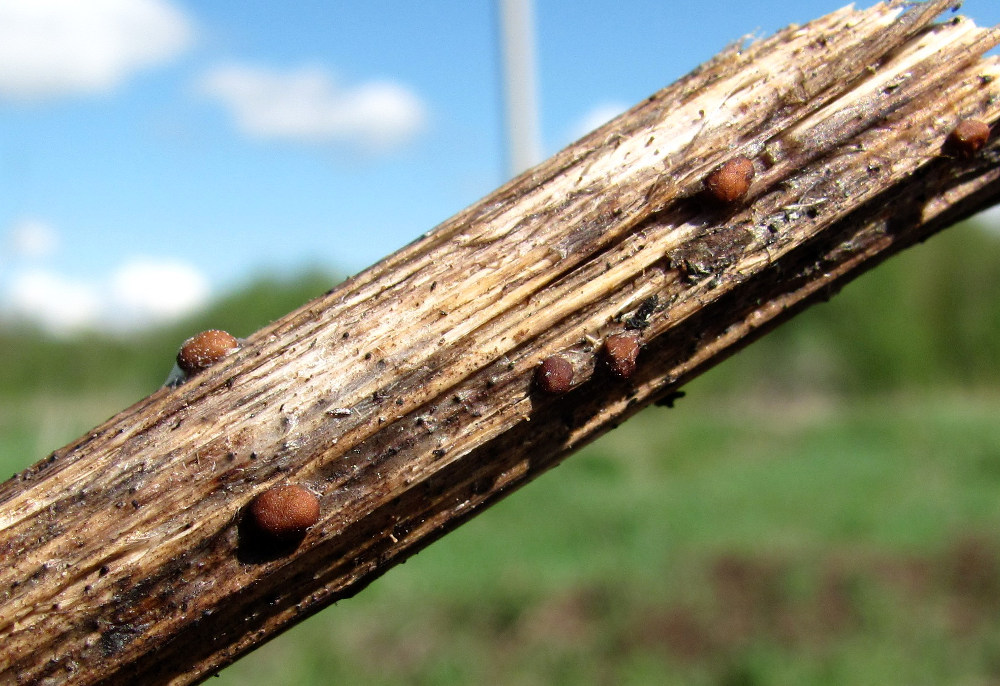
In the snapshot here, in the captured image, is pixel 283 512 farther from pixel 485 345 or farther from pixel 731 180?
pixel 731 180

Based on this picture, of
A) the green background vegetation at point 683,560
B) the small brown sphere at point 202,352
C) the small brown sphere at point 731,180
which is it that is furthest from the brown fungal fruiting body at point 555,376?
the green background vegetation at point 683,560

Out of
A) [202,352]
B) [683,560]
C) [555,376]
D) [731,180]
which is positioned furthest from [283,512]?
[683,560]

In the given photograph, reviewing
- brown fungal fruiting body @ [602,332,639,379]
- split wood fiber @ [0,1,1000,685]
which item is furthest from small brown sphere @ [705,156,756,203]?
brown fungal fruiting body @ [602,332,639,379]

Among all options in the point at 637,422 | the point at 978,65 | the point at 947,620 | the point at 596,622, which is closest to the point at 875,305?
the point at 637,422

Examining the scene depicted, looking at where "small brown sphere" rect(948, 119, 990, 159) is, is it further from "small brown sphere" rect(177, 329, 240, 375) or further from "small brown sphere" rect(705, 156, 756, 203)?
"small brown sphere" rect(177, 329, 240, 375)

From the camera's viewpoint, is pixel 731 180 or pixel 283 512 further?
pixel 731 180
